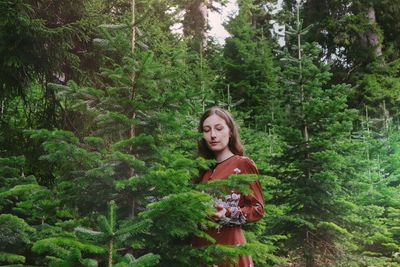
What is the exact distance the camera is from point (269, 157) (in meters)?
6.76

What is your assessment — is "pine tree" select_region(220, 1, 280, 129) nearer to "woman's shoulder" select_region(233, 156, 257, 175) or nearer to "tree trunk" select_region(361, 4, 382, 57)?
"tree trunk" select_region(361, 4, 382, 57)

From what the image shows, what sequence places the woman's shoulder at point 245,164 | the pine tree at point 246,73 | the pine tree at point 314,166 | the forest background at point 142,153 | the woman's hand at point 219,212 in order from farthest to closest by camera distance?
1. the pine tree at point 246,73
2. the pine tree at point 314,166
3. the woman's shoulder at point 245,164
4. the woman's hand at point 219,212
5. the forest background at point 142,153

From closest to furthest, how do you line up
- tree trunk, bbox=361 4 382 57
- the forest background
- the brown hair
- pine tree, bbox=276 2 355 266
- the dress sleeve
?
the forest background < the dress sleeve < the brown hair < pine tree, bbox=276 2 355 266 < tree trunk, bbox=361 4 382 57

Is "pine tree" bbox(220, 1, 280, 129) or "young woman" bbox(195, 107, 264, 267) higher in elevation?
"pine tree" bbox(220, 1, 280, 129)

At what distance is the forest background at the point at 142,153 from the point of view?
8.66 ft

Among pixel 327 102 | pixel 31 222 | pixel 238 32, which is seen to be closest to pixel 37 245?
pixel 31 222

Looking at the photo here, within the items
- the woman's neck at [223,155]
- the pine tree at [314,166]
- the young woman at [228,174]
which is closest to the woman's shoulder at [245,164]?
the young woman at [228,174]

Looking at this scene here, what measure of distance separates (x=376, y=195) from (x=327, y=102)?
304 cm

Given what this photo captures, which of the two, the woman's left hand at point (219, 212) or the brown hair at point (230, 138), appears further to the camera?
the brown hair at point (230, 138)

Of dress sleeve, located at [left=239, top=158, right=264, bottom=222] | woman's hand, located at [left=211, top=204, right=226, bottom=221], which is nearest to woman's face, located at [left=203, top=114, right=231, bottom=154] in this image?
dress sleeve, located at [left=239, top=158, right=264, bottom=222]

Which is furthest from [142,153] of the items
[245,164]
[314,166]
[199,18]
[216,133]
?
[199,18]

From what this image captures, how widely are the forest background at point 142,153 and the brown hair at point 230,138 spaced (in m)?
0.16

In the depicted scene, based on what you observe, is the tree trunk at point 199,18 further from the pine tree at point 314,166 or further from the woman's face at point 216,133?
the woman's face at point 216,133

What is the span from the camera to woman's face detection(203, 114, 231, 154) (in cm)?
Answer: 334
